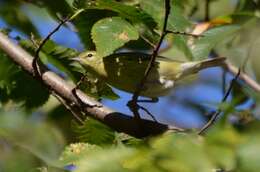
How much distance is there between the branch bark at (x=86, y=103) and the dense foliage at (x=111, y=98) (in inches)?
2.7

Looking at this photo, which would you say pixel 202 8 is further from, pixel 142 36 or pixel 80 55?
pixel 142 36

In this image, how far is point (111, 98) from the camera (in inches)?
121

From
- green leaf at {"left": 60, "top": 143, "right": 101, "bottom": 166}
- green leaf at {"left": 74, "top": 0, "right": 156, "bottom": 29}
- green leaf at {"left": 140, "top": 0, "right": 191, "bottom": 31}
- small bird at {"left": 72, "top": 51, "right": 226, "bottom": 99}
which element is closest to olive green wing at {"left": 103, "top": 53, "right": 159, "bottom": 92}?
small bird at {"left": 72, "top": 51, "right": 226, "bottom": 99}

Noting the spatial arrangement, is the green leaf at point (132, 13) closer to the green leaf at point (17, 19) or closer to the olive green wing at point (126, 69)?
the olive green wing at point (126, 69)

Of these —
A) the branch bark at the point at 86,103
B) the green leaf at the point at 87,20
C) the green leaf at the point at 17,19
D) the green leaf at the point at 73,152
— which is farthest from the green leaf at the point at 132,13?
the green leaf at the point at 17,19

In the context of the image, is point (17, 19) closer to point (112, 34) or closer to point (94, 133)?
point (94, 133)

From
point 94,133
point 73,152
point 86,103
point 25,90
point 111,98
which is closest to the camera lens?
point 73,152

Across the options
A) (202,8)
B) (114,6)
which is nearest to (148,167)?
(114,6)

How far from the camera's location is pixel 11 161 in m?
1.38

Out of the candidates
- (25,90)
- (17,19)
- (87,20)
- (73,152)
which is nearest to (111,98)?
(87,20)

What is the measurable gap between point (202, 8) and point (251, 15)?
2276mm

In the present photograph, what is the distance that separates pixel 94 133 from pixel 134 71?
0.97m

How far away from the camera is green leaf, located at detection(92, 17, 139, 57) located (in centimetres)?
233

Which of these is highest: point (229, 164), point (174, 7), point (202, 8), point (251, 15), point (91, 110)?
point (202, 8)
